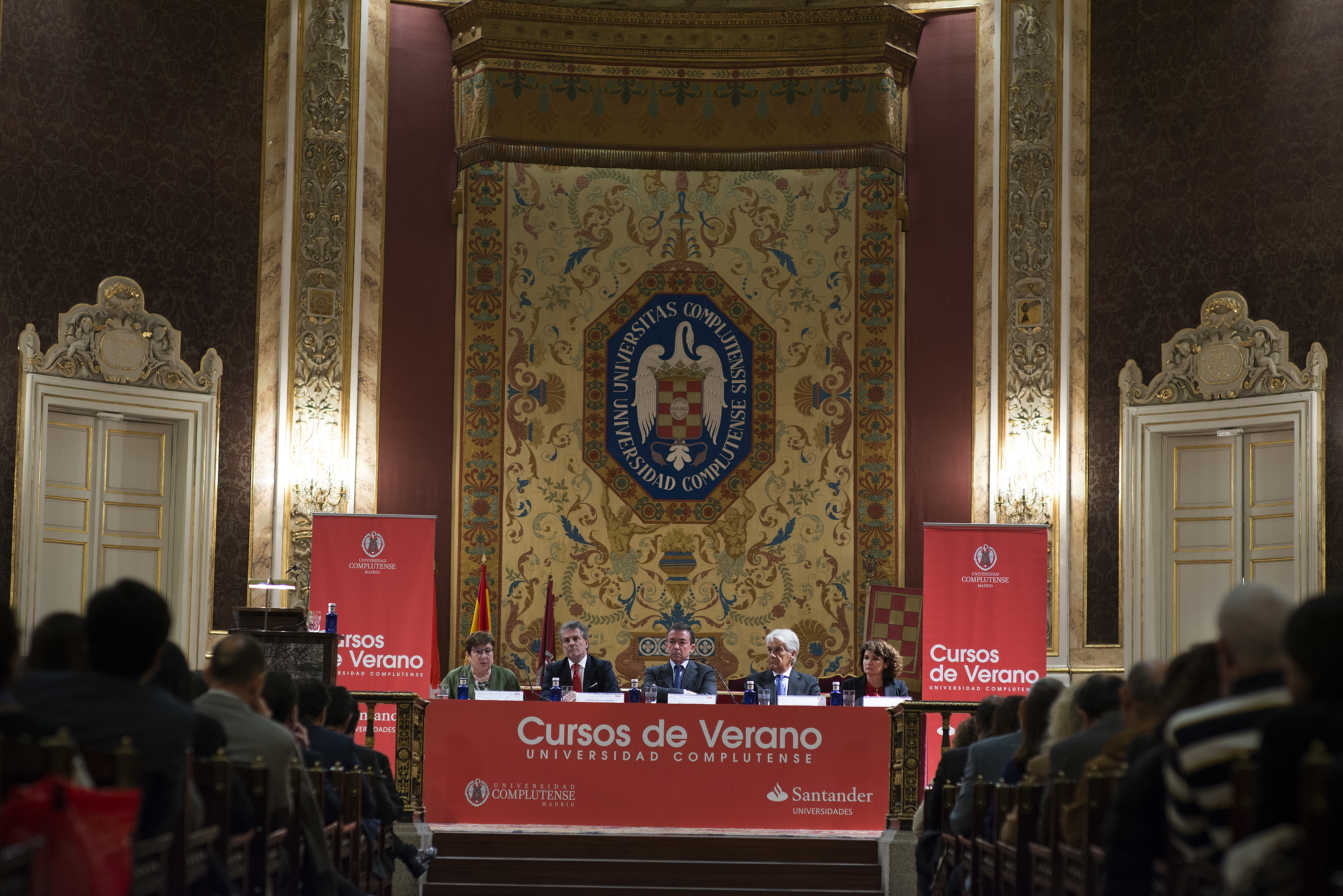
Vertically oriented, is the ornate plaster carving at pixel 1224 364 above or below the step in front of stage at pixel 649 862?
above

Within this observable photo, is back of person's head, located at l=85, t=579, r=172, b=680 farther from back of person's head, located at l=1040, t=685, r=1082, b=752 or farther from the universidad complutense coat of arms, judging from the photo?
the universidad complutense coat of arms

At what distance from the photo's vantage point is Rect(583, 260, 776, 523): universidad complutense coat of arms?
10.7 meters

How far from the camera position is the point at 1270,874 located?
2.57 m

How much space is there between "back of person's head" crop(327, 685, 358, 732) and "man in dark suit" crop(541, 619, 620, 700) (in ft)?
10.6

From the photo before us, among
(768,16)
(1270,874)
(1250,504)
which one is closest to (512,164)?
(768,16)

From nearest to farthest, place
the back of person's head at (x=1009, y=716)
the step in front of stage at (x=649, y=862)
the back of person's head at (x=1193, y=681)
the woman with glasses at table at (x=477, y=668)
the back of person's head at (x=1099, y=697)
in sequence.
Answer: the back of person's head at (x=1193, y=681)
the back of person's head at (x=1099, y=697)
the back of person's head at (x=1009, y=716)
the step in front of stage at (x=649, y=862)
the woman with glasses at table at (x=477, y=668)

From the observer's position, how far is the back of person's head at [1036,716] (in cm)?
471

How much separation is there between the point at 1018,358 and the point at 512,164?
361 cm

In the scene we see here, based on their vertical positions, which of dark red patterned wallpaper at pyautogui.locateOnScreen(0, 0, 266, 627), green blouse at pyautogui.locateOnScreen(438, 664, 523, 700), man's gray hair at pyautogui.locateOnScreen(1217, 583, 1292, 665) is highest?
dark red patterned wallpaper at pyautogui.locateOnScreen(0, 0, 266, 627)

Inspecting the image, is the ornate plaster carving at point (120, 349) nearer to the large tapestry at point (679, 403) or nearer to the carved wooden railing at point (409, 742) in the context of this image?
the large tapestry at point (679, 403)

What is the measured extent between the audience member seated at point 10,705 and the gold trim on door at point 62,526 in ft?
22.0

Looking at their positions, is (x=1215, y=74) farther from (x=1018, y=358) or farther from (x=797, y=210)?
(x=797, y=210)

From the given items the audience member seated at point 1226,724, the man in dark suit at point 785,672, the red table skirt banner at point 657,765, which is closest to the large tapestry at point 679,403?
the man in dark suit at point 785,672

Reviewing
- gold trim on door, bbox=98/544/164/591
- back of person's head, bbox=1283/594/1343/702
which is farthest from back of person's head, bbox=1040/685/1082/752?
gold trim on door, bbox=98/544/164/591
